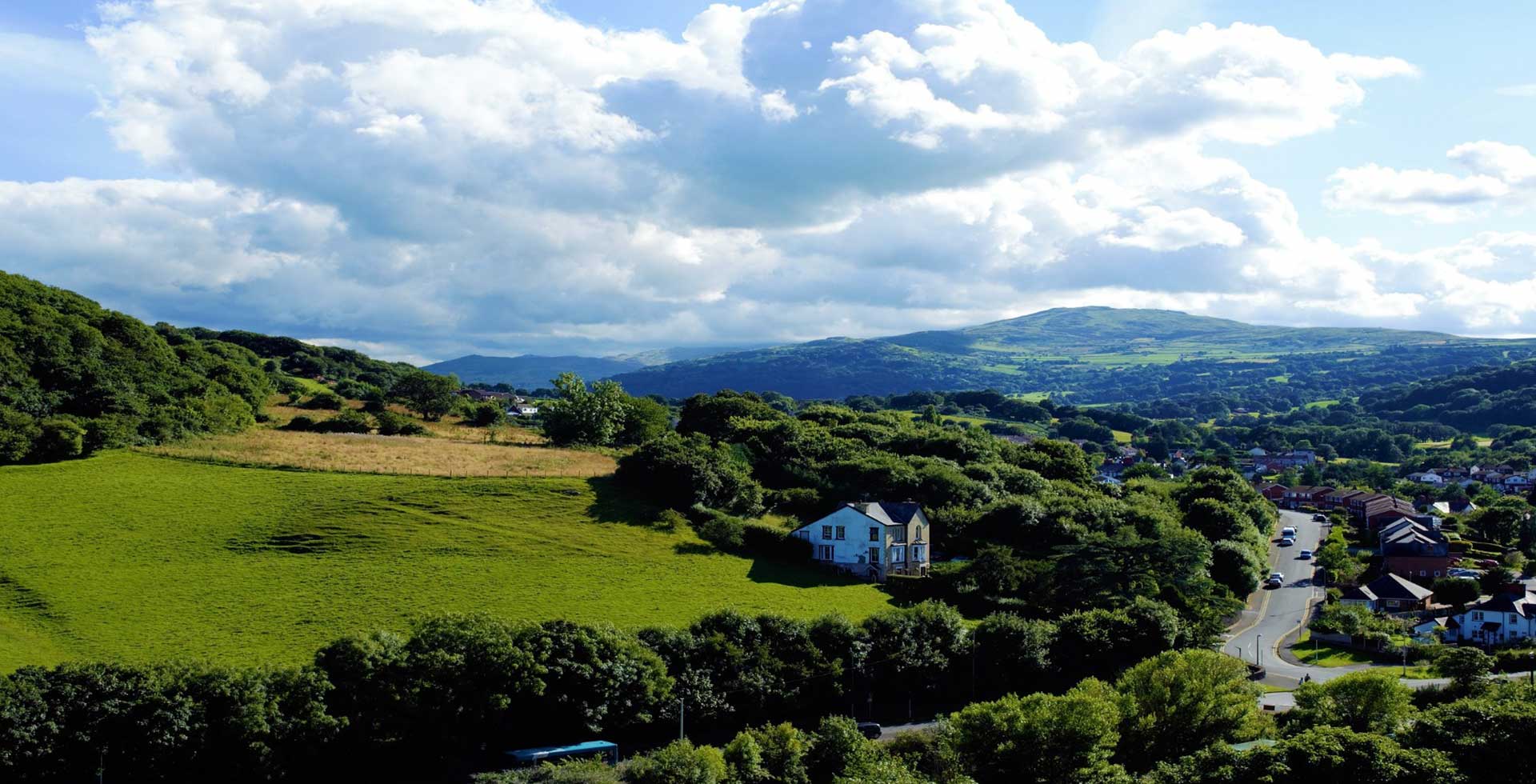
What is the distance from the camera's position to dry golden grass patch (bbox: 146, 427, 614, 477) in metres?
63.3

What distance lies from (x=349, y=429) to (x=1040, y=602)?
53.9 meters

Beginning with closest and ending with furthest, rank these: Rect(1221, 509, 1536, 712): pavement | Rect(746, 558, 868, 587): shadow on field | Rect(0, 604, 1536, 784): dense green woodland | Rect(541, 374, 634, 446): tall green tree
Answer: Rect(0, 604, 1536, 784): dense green woodland, Rect(1221, 509, 1536, 712): pavement, Rect(746, 558, 868, 587): shadow on field, Rect(541, 374, 634, 446): tall green tree

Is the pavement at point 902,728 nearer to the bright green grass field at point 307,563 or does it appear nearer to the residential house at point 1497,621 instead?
the bright green grass field at point 307,563

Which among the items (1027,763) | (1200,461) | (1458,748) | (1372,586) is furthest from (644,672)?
(1200,461)

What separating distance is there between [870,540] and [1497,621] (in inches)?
1574

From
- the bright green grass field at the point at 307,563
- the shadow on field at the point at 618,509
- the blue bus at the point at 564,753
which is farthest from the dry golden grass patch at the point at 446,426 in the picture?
the blue bus at the point at 564,753

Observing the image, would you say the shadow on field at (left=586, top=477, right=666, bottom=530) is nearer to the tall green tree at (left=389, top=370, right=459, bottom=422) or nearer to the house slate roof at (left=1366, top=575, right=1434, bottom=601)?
the tall green tree at (left=389, top=370, right=459, bottom=422)

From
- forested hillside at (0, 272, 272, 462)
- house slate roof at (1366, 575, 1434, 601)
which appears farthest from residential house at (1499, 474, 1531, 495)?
forested hillside at (0, 272, 272, 462)

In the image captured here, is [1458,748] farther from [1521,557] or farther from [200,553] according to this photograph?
[1521,557]

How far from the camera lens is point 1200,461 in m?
168

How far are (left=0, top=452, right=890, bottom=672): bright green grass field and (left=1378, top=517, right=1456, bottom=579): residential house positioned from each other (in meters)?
51.8

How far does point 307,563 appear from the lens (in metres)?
49.3

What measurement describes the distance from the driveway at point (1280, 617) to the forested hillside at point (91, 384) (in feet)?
217

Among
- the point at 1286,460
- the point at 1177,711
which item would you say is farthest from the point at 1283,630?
the point at 1286,460
